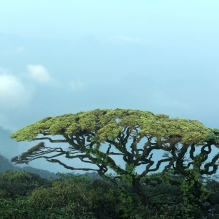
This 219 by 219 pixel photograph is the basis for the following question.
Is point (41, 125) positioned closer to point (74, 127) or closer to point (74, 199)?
point (74, 127)

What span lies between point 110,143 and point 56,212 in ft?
18.2

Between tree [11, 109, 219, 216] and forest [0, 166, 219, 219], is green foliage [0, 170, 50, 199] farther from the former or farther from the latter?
tree [11, 109, 219, 216]

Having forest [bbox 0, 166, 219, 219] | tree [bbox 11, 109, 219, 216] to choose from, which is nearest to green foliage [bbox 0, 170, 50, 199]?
forest [bbox 0, 166, 219, 219]

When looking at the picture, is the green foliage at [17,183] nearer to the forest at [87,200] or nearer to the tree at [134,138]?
the forest at [87,200]

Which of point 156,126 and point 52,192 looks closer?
point 52,192

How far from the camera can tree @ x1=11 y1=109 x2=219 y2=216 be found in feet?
48.1

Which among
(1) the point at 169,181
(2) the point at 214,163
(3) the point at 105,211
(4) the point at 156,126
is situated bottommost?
(3) the point at 105,211

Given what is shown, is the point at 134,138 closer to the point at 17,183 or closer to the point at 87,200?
the point at 87,200

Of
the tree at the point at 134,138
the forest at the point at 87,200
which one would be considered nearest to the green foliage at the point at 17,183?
the forest at the point at 87,200

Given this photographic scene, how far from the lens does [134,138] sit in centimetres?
1575

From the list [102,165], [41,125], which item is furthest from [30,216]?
[102,165]

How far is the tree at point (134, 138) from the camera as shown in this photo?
577 inches

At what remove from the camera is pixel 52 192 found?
12.9 m

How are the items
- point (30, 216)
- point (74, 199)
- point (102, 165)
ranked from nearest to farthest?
point (30, 216), point (74, 199), point (102, 165)
